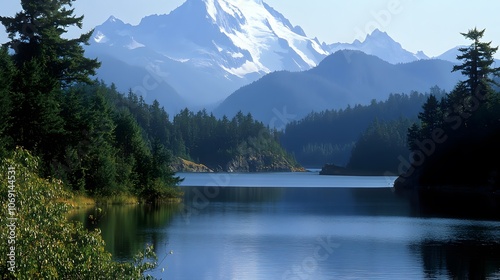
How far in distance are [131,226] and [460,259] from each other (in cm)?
2664

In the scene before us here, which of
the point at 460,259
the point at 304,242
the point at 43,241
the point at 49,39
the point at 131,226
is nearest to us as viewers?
the point at 43,241

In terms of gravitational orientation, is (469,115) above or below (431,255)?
above

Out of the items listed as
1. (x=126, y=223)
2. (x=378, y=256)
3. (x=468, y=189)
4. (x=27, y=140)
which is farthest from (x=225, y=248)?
(x=468, y=189)

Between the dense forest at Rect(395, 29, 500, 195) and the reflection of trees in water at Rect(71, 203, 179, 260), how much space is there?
47598mm

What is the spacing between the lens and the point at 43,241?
2459cm

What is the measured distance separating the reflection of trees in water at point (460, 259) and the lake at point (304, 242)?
0.18ft

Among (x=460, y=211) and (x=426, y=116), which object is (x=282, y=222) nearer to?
(x=460, y=211)

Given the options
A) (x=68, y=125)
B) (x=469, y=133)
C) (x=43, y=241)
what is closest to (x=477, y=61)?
(x=469, y=133)

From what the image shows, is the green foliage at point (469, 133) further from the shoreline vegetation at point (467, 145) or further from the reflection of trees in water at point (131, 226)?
the reflection of trees in water at point (131, 226)

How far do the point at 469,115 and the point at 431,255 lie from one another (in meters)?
72.3

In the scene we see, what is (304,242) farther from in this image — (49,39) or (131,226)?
(49,39)

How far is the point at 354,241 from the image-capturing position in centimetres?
5484

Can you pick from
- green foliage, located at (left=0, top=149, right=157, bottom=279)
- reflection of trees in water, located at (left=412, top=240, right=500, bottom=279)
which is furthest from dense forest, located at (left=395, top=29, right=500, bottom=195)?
green foliage, located at (left=0, top=149, right=157, bottom=279)

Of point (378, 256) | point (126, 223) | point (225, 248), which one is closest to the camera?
point (378, 256)
